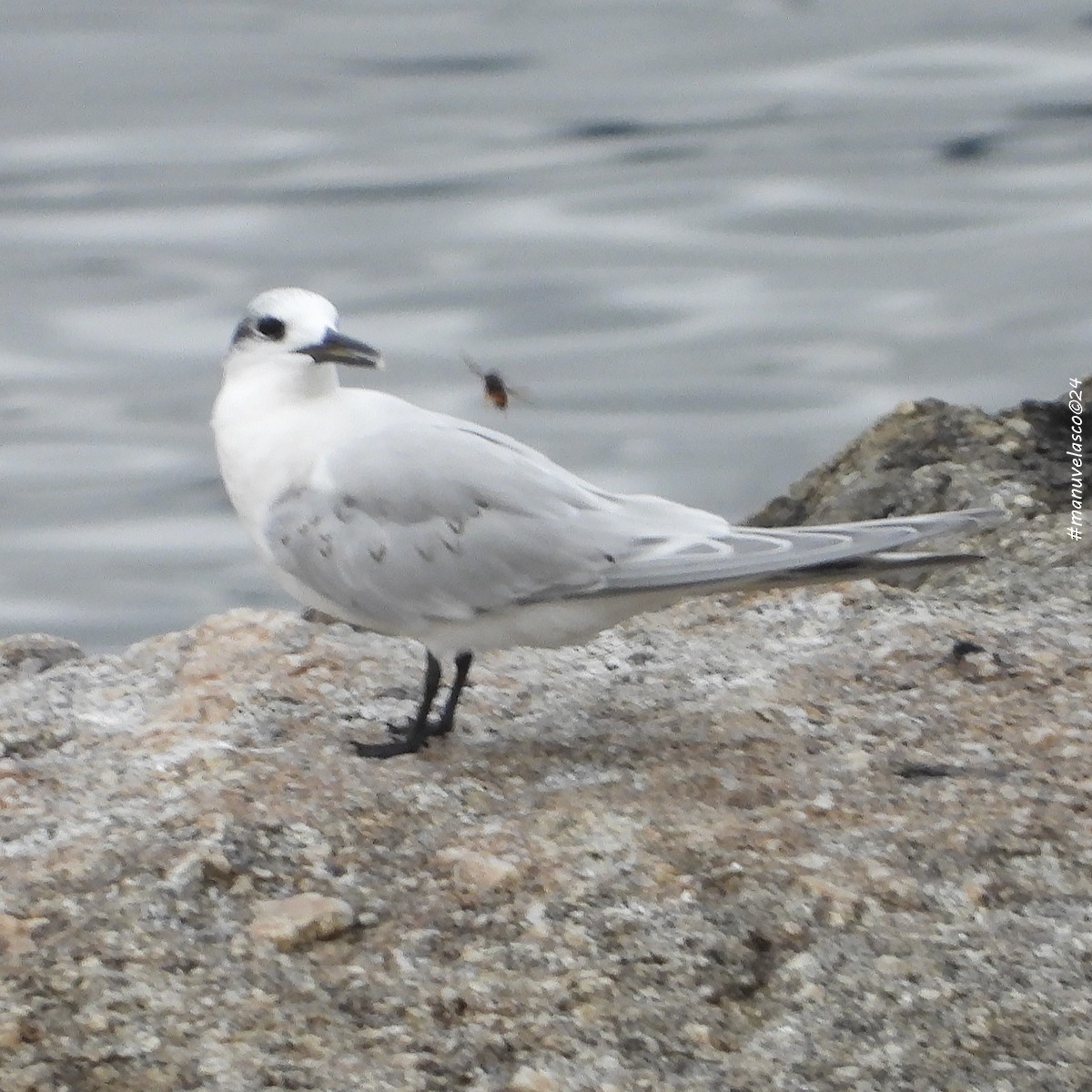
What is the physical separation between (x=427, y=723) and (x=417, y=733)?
0.09 meters

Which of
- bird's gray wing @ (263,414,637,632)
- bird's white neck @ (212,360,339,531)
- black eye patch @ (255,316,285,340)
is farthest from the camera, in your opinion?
black eye patch @ (255,316,285,340)

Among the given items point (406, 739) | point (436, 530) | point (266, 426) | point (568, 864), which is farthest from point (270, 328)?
point (568, 864)

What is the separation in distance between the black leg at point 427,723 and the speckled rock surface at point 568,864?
0.11 feet

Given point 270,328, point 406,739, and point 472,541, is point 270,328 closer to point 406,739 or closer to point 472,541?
point 472,541

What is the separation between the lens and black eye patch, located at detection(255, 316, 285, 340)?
4.99m

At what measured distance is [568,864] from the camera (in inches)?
145

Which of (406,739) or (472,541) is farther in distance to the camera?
(472,541)

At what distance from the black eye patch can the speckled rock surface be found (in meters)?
0.64

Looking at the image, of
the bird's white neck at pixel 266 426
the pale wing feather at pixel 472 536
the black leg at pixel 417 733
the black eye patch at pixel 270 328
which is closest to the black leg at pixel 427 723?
the black leg at pixel 417 733

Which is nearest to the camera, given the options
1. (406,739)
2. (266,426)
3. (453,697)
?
(406,739)

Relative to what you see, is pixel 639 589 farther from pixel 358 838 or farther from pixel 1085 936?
pixel 1085 936

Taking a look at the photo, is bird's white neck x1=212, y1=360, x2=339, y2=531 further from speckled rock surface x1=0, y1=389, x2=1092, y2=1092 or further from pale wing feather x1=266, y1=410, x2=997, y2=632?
speckled rock surface x1=0, y1=389, x2=1092, y2=1092

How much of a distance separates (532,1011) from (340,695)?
4.41ft

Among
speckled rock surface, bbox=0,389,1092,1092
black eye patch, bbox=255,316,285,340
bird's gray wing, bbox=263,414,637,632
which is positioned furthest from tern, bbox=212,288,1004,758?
black eye patch, bbox=255,316,285,340
